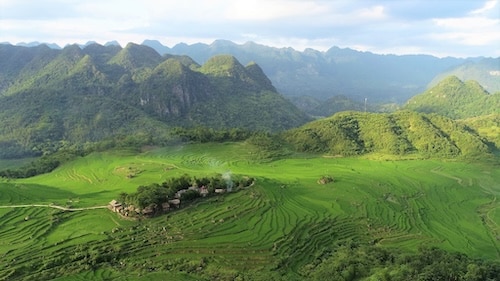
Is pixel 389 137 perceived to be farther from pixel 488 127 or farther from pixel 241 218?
pixel 241 218

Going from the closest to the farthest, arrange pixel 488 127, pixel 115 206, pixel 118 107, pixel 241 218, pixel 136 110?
pixel 115 206 → pixel 241 218 → pixel 488 127 → pixel 118 107 → pixel 136 110

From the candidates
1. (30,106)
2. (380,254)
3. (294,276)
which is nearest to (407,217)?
(380,254)

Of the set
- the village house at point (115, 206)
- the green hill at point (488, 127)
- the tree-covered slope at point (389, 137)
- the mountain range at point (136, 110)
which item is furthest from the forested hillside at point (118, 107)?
the village house at point (115, 206)

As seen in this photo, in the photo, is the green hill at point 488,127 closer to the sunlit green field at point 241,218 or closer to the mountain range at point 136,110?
the mountain range at point 136,110

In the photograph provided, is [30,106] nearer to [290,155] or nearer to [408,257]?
[290,155]

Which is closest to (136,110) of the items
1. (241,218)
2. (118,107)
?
(118,107)

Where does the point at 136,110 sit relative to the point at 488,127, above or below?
below
